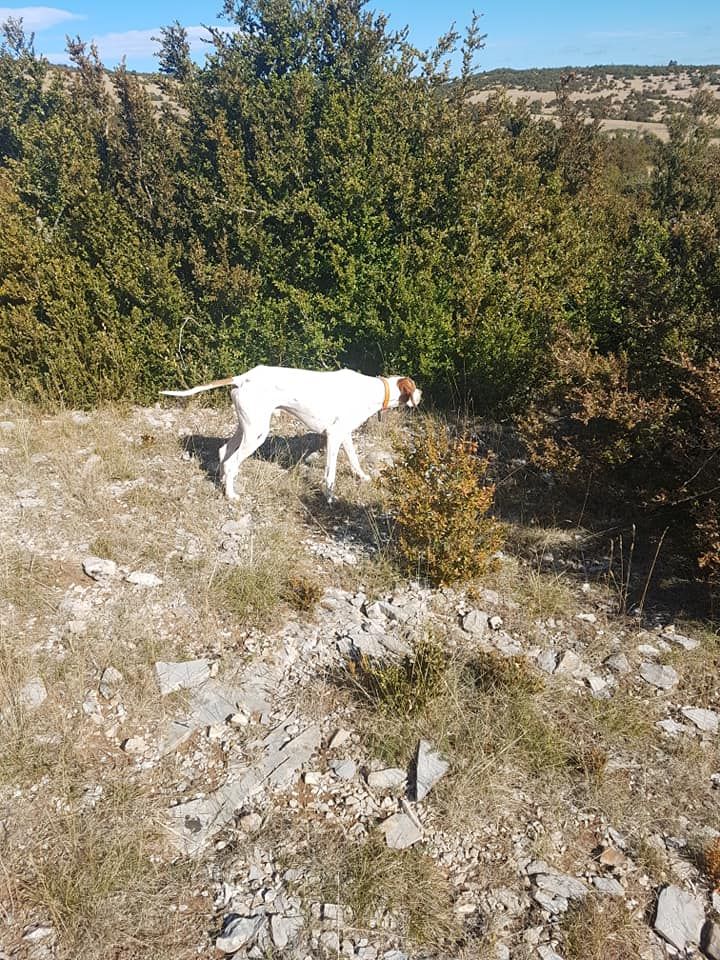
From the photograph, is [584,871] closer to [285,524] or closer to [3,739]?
[3,739]

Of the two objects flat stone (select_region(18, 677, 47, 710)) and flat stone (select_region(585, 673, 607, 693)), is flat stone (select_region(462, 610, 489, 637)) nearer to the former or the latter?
flat stone (select_region(585, 673, 607, 693))

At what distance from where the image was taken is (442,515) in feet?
16.5

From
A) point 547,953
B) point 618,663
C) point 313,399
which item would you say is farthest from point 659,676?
point 313,399

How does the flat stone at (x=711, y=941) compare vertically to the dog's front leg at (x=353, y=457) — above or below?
below

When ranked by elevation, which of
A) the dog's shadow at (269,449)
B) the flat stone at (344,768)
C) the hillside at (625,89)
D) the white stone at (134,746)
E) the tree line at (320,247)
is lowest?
the flat stone at (344,768)

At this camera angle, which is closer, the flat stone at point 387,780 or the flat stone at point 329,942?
the flat stone at point 329,942

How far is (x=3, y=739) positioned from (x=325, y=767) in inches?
76.2

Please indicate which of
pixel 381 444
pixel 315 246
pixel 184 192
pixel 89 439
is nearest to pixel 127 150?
pixel 184 192

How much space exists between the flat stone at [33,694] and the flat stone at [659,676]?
4144 millimetres

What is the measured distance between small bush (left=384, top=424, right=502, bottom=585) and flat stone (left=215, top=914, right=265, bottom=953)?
286 cm

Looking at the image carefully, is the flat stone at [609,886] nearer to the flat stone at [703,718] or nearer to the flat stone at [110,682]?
the flat stone at [703,718]

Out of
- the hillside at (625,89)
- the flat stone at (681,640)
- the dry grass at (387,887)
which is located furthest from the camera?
the hillside at (625,89)

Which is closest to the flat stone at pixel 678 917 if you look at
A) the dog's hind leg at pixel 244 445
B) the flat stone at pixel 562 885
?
the flat stone at pixel 562 885

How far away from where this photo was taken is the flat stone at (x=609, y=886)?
2.98 m
